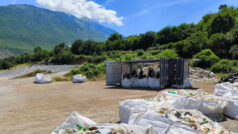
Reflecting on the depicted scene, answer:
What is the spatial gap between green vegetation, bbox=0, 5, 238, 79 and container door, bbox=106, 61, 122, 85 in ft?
17.8

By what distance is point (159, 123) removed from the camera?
11.0 ft

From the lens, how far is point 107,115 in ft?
20.6

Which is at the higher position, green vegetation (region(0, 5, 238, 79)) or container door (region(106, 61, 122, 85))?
green vegetation (region(0, 5, 238, 79))

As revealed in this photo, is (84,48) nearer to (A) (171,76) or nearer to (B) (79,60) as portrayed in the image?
(B) (79,60)

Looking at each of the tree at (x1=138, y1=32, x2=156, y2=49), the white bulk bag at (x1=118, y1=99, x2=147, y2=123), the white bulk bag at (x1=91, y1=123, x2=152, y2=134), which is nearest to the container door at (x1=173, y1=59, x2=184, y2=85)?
the white bulk bag at (x1=118, y1=99, x2=147, y2=123)

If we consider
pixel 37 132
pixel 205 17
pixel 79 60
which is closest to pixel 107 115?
pixel 37 132

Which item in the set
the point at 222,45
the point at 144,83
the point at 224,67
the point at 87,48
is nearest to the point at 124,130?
the point at 144,83

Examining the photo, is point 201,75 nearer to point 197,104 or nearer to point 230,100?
point 230,100

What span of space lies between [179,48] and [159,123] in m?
31.1

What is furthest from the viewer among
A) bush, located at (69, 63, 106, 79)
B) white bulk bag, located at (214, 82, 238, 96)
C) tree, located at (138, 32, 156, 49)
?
tree, located at (138, 32, 156, 49)

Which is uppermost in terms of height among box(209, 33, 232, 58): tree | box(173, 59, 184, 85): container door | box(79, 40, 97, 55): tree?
box(79, 40, 97, 55): tree

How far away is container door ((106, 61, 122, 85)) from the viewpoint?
16.0 m

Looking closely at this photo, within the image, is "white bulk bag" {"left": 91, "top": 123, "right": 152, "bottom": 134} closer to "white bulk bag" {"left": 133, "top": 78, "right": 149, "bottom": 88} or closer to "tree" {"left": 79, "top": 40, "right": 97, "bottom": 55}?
"white bulk bag" {"left": 133, "top": 78, "right": 149, "bottom": 88}

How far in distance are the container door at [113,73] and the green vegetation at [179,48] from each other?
5.43 metres
